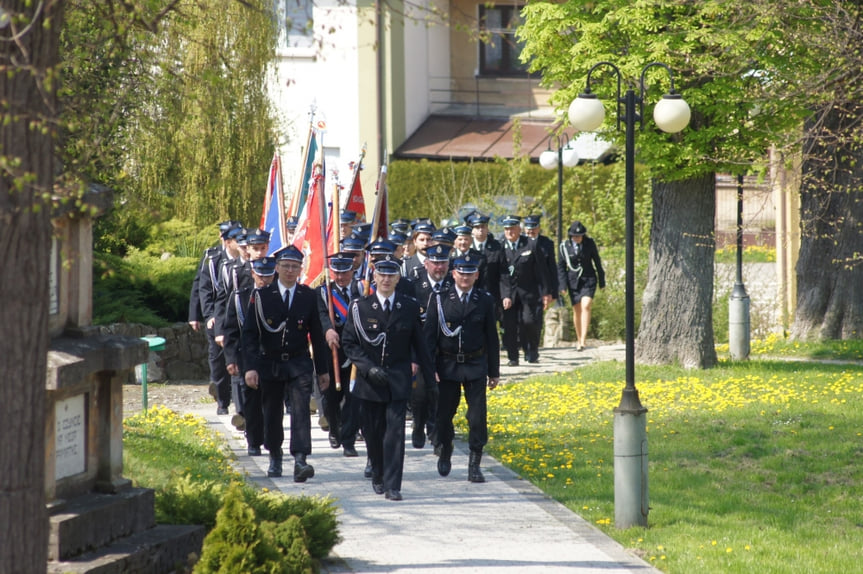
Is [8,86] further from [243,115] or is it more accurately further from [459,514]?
[243,115]

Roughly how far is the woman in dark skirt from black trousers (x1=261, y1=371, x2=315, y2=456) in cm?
915

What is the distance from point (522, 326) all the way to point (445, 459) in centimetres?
785

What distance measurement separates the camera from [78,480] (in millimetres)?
7641

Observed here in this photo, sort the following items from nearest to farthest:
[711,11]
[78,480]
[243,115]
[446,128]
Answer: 1. [78,480]
2. [711,11]
3. [243,115]
4. [446,128]

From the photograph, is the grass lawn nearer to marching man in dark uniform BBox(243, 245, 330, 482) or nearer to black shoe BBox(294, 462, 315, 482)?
black shoe BBox(294, 462, 315, 482)

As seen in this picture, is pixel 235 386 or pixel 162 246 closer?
pixel 235 386

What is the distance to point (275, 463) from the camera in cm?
1145

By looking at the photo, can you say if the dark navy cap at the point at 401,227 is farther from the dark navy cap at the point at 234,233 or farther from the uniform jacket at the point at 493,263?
the dark navy cap at the point at 234,233

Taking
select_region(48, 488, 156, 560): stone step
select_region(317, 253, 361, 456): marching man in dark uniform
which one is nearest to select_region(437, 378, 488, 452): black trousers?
select_region(317, 253, 361, 456): marching man in dark uniform

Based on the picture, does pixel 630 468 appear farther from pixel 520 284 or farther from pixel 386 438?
pixel 520 284

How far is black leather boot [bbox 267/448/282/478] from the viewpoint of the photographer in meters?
11.4

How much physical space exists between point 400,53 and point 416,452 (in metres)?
24.1

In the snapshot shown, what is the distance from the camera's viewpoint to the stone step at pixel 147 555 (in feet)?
23.2

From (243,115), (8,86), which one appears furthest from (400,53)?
(8,86)
